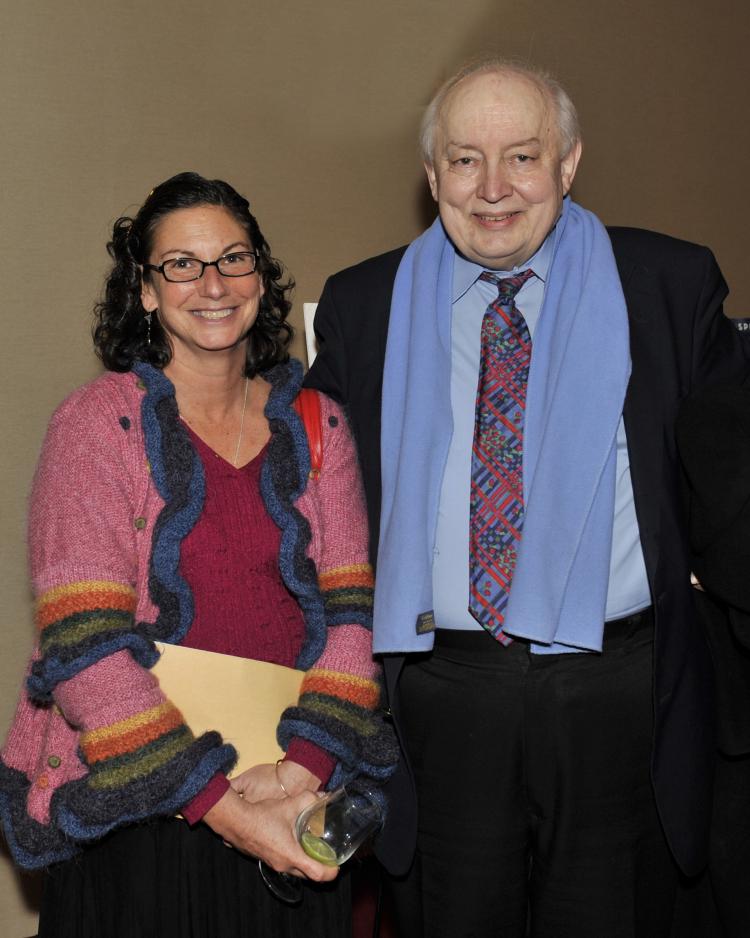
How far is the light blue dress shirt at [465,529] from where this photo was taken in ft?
6.51

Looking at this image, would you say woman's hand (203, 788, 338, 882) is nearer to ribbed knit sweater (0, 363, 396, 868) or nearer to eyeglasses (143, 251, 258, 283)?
ribbed knit sweater (0, 363, 396, 868)

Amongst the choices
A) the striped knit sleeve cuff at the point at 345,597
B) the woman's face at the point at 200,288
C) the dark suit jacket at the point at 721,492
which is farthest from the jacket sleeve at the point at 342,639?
the dark suit jacket at the point at 721,492

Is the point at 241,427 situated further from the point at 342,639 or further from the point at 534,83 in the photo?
the point at 534,83

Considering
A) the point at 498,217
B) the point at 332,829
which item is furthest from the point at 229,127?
the point at 332,829

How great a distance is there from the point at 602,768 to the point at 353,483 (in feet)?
2.33

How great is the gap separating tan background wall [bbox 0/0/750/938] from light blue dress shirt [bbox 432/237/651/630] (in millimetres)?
1268

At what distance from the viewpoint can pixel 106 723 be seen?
1720 mm

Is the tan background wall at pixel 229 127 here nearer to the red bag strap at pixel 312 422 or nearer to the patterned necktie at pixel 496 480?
the red bag strap at pixel 312 422

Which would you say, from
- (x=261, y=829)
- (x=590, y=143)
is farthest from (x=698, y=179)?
(x=261, y=829)

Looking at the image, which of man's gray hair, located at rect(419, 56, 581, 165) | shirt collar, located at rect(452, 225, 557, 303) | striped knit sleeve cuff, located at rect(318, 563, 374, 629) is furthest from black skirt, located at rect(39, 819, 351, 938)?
man's gray hair, located at rect(419, 56, 581, 165)

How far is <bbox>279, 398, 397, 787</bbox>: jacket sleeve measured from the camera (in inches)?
74.4

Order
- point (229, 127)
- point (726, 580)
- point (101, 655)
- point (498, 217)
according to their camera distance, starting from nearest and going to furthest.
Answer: point (101, 655) → point (726, 580) → point (498, 217) → point (229, 127)

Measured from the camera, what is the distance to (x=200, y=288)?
196cm

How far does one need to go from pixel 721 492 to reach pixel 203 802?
104cm
